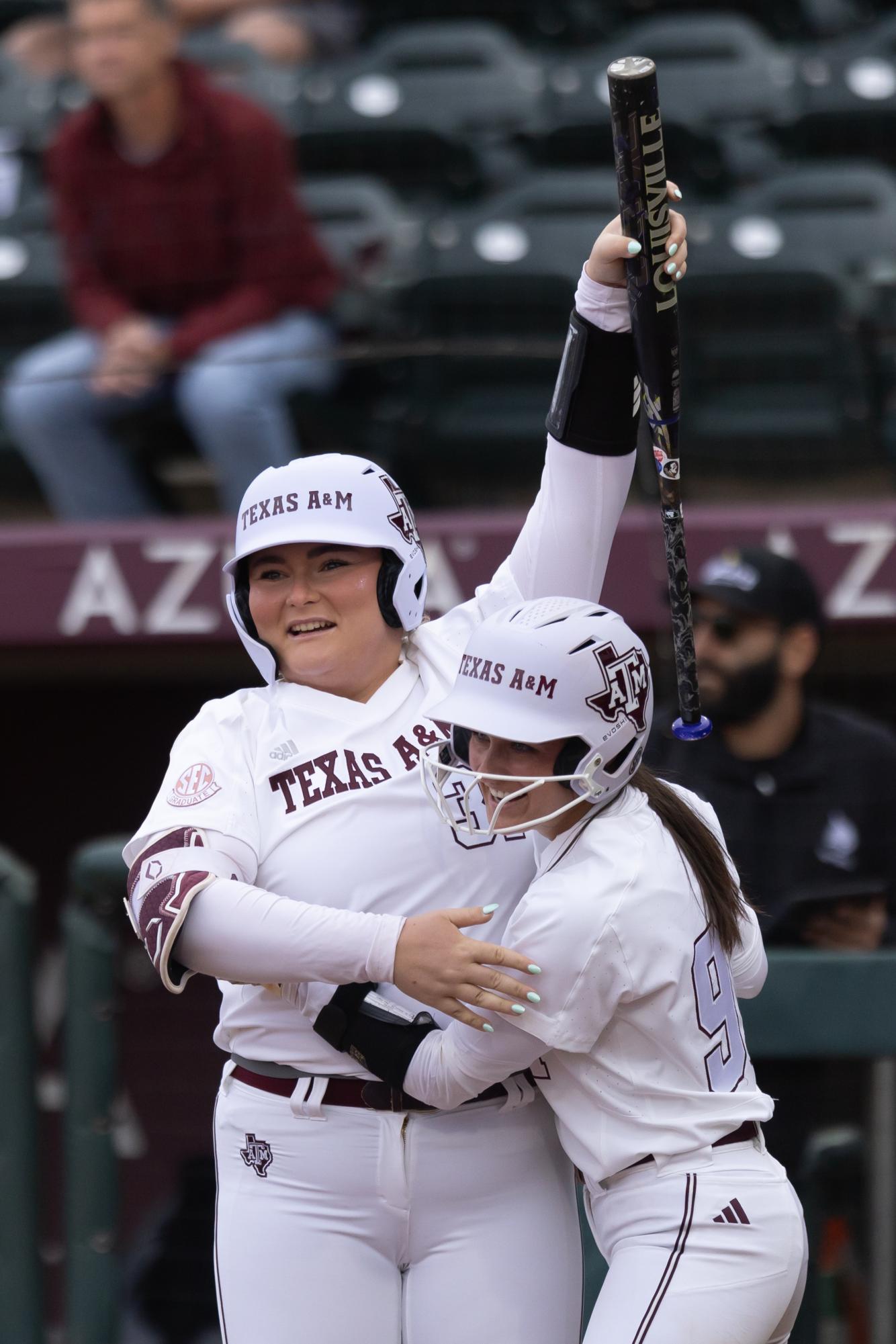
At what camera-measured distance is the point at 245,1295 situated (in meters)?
2.21

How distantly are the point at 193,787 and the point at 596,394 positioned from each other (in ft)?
2.42

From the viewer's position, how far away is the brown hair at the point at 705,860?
2166 mm

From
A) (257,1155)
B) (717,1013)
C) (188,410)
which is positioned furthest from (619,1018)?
(188,410)

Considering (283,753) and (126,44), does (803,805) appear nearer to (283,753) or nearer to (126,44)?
(283,753)

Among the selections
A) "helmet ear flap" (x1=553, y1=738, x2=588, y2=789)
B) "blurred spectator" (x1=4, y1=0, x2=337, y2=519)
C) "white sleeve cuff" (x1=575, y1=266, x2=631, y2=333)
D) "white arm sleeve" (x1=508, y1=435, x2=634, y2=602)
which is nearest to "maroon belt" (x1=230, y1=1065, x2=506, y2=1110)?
"helmet ear flap" (x1=553, y1=738, x2=588, y2=789)

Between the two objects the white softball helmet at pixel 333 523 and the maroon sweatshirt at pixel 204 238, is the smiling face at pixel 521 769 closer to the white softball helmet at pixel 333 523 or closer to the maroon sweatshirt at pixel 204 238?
the white softball helmet at pixel 333 523

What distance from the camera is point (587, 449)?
2.33 metres

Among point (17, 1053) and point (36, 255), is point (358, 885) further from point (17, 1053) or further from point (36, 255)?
point (36, 255)

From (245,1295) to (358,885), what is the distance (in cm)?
54

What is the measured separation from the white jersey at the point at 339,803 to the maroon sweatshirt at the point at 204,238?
2663mm

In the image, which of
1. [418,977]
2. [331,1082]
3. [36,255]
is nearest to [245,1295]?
[331,1082]

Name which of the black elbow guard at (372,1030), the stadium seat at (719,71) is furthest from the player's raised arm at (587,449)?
the stadium seat at (719,71)

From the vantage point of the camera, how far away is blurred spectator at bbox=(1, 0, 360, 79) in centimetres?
662

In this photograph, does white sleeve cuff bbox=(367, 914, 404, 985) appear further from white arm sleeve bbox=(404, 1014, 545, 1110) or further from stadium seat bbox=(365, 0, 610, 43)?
stadium seat bbox=(365, 0, 610, 43)
